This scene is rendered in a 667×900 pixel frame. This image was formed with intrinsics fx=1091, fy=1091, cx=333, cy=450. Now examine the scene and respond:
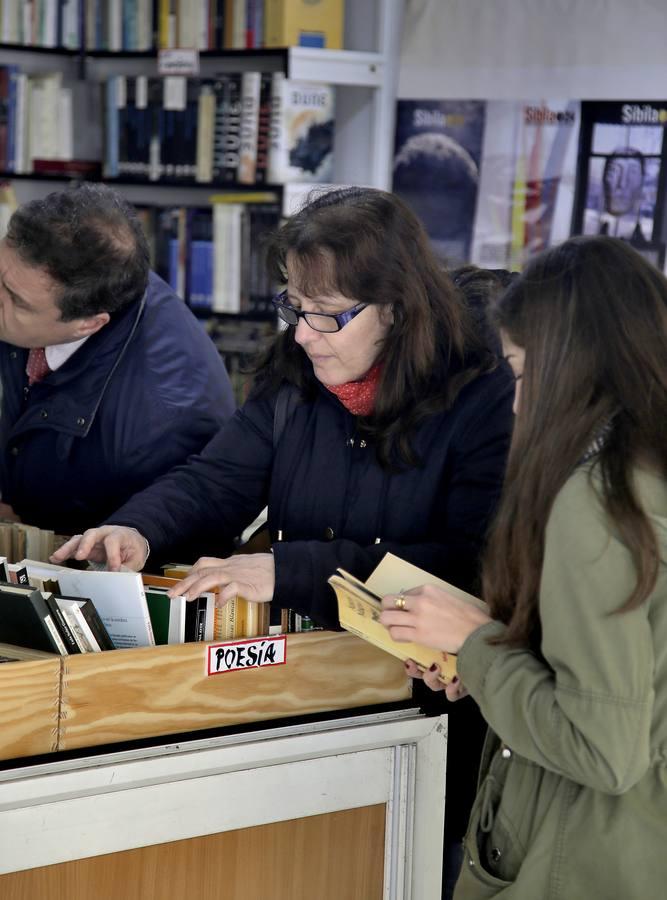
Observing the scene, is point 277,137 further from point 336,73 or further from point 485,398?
point 485,398

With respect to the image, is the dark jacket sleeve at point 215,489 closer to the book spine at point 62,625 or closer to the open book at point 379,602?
the book spine at point 62,625

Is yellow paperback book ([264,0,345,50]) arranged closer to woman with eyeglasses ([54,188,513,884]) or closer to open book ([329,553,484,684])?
woman with eyeglasses ([54,188,513,884])

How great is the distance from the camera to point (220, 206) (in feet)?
15.1

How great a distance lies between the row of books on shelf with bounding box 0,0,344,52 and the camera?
4340mm

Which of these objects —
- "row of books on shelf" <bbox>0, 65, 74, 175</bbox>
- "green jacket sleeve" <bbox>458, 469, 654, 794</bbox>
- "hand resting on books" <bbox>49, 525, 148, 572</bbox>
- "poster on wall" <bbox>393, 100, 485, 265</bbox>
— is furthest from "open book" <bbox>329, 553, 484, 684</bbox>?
"row of books on shelf" <bbox>0, 65, 74, 175</bbox>

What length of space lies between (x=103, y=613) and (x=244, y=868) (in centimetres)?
46

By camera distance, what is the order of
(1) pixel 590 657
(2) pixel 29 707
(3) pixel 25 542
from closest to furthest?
(1) pixel 590 657, (2) pixel 29 707, (3) pixel 25 542

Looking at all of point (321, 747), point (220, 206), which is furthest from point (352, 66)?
point (321, 747)

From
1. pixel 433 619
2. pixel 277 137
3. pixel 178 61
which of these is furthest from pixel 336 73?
pixel 433 619

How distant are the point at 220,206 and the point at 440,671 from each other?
134 inches

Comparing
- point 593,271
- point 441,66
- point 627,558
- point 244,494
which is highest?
point 441,66

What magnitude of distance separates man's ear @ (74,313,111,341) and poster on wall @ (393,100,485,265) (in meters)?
2.14

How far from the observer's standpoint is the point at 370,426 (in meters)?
1.84

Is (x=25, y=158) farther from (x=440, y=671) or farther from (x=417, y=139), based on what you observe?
(x=440, y=671)
